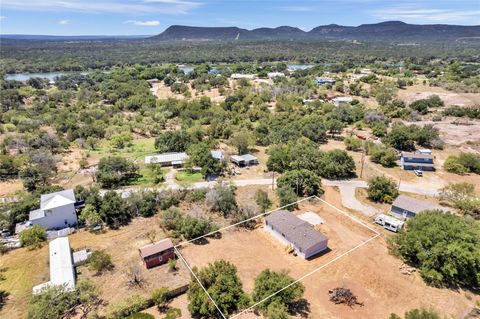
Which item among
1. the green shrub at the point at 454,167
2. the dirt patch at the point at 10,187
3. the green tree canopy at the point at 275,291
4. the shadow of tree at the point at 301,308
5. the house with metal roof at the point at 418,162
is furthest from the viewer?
the house with metal roof at the point at 418,162

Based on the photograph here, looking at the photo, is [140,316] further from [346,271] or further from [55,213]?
[346,271]

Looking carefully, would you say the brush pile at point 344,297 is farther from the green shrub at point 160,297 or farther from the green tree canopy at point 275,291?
the green shrub at point 160,297

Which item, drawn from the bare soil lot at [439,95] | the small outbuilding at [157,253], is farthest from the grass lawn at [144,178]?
the bare soil lot at [439,95]

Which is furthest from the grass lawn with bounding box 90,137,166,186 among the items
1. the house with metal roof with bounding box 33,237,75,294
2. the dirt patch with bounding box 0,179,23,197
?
the house with metal roof with bounding box 33,237,75,294

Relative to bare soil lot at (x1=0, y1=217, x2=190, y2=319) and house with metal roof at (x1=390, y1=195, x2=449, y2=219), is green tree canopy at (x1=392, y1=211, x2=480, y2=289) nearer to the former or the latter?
house with metal roof at (x1=390, y1=195, x2=449, y2=219)

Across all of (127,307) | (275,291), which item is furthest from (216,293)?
(127,307)

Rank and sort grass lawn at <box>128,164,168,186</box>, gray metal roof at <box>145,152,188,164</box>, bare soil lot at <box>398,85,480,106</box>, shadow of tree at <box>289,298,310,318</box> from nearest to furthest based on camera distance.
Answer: shadow of tree at <box>289,298,310,318</box> < grass lawn at <box>128,164,168,186</box> < gray metal roof at <box>145,152,188,164</box> < bare soil lot at <box>398,85,480,106</box>
